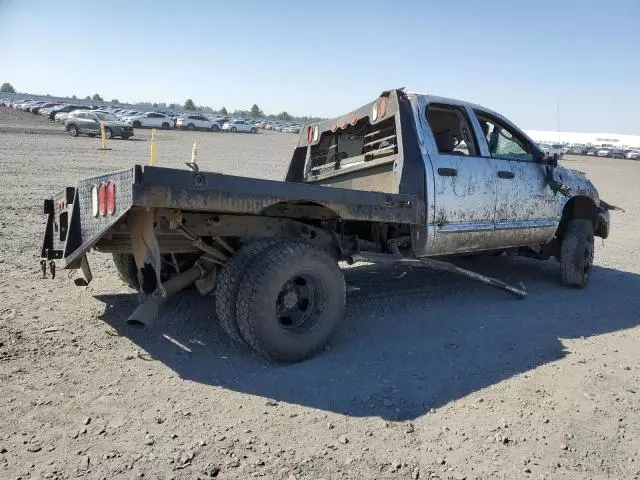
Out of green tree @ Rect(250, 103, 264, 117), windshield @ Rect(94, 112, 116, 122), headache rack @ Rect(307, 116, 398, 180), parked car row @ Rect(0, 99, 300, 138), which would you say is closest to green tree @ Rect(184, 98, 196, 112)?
green tree @ Rect(250, 103, 264, 117)

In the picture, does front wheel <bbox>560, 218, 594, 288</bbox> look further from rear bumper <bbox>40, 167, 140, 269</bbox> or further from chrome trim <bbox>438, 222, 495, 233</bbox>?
rear bumper <bbox>40, 167, 140, 269</bbox>

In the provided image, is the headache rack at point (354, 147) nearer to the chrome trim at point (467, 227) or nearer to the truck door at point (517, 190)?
the chrome trim at point (467, 227)

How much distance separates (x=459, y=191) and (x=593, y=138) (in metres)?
95.8

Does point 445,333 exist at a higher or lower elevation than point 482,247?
lower

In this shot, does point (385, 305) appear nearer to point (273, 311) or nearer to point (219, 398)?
point (273, 311)

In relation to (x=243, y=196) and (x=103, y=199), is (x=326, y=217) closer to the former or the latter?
(x=243, y=196)

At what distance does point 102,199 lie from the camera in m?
3.75

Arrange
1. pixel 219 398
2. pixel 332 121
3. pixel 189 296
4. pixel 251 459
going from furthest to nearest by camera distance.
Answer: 1. pixel 332 121
2. pixel 189 296
3. pixel 219 398
4. pixel 251 459

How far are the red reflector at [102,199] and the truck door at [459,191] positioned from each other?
2786 millimetres

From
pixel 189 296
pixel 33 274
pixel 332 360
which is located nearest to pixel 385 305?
pixel 332 360

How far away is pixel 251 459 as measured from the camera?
9.48ft

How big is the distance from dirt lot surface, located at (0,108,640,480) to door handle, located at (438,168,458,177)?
1.35 meters

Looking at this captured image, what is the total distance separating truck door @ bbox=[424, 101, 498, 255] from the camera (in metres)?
5.19

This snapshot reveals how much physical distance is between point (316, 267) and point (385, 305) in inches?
65.9
